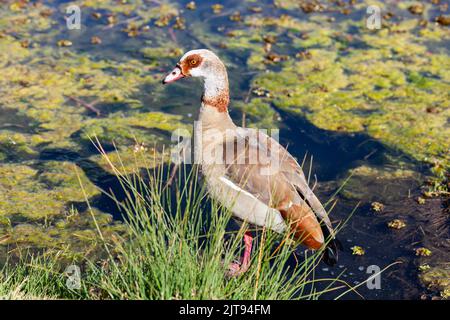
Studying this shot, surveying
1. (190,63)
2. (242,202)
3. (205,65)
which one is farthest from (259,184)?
(190,63)


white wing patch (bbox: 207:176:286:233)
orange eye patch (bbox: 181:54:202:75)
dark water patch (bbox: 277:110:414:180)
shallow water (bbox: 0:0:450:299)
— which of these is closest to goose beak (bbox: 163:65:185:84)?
orange eye patch (bbox: 181:54:202:75)

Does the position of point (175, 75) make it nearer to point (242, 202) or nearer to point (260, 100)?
point (242, 202)

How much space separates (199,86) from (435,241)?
3853 mm

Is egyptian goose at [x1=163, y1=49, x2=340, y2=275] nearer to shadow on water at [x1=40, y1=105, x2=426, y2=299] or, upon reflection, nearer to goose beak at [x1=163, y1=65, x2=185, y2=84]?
shadow on water at [x1=40, y1=105, x2=426, y2=299]

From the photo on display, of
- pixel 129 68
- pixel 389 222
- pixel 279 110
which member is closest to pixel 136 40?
pixel 129 68

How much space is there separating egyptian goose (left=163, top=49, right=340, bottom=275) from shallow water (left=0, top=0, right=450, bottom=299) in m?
0.68

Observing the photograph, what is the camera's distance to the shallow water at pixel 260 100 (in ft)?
20.5

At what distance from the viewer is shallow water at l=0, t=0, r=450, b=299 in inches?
246

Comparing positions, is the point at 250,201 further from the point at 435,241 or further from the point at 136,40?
the point at 136,40

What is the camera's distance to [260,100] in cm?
822

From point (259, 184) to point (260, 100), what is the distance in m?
3.12

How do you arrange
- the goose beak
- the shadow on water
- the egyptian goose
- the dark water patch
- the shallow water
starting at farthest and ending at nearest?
the dark water patch < the shallow water < the goose beak < the shadow on water < the egyptian goose

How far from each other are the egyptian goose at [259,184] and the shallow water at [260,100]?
0.68 metres

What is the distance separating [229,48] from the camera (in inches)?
372
